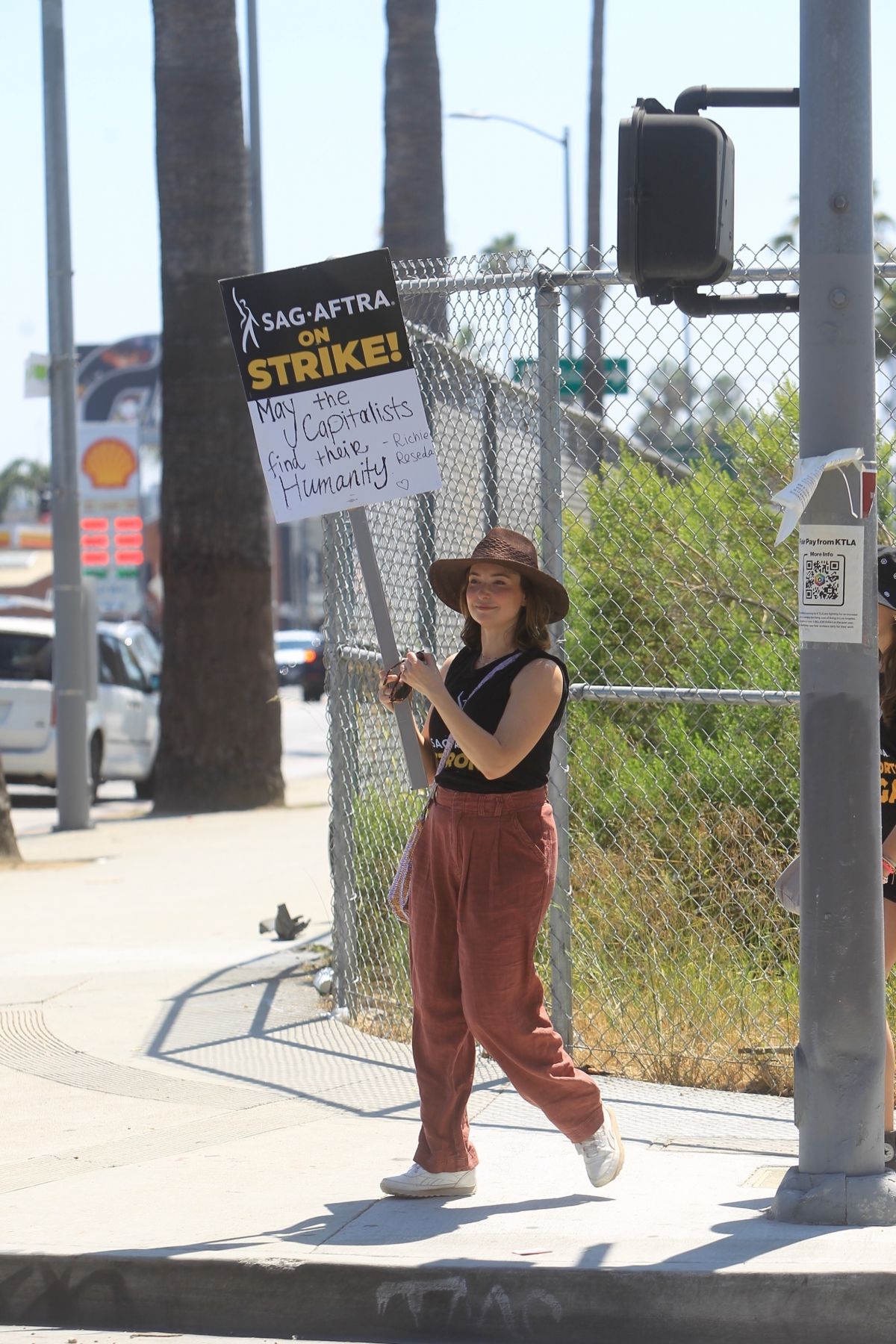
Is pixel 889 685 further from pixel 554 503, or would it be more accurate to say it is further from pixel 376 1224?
pixel 376 1224

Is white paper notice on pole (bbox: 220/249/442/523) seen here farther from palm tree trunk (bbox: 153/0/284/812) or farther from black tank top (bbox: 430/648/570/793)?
palm tree trunk (bbox: 153/0/284/812)

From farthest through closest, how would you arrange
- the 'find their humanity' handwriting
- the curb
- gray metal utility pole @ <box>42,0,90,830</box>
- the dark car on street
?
the dark car on street
gray metal utility pole @ <box>42,0,90,830</box>
the 'find their humanity' handwriting
the curb

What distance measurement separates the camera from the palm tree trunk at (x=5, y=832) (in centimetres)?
1229

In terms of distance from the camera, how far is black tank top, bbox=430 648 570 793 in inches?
186

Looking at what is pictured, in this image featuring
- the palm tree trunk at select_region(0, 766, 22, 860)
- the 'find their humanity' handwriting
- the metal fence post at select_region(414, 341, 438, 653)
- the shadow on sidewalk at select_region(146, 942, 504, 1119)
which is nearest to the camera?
the 'find their humanity' handwriting

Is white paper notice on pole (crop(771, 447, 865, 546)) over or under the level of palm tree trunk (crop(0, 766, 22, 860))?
over

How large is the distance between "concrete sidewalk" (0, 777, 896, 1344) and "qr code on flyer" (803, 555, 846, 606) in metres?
1.53

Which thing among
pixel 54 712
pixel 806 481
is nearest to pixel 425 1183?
pixel 806 481

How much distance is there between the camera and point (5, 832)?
12398 millimetres

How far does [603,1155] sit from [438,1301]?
678 mm

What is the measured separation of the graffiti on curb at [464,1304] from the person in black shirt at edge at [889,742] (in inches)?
39.9

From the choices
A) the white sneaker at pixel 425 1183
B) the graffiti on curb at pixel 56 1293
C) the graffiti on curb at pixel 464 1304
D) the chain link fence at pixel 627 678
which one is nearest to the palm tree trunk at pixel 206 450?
the chain link fence at pixel 627 678

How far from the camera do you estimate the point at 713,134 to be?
4.50 m

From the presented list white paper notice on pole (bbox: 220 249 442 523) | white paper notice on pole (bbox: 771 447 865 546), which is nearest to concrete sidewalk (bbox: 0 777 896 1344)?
white paper notice on pole (bbox: 771 447 865 546)
